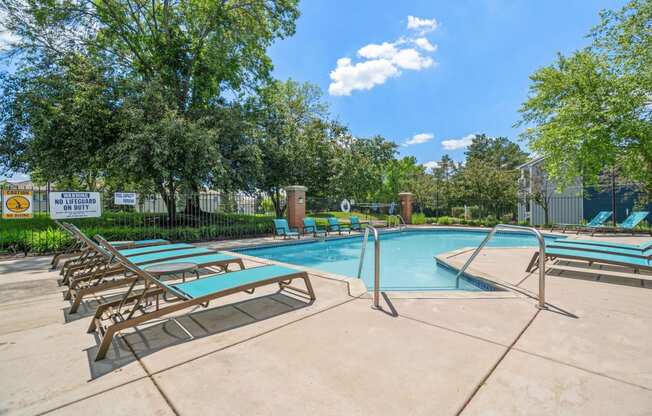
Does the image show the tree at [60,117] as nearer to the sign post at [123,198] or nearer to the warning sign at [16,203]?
the sign post at [123,198]

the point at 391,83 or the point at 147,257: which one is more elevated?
the point at 391,83

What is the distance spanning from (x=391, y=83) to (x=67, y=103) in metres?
16.3

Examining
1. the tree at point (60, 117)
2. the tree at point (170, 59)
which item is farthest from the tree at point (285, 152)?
the tree at point (60, 117)

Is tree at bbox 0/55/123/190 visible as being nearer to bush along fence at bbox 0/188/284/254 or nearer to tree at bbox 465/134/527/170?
bush along fence at bbox 0/188/284/254

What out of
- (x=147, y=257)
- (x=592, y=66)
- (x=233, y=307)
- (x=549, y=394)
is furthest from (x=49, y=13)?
(x=592, y=66)

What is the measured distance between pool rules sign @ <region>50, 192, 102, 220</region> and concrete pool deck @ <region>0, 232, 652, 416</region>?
454 cm

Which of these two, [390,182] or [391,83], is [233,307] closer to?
[391,83]

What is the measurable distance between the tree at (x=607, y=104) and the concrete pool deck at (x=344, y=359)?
1036cm

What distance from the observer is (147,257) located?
4309mm

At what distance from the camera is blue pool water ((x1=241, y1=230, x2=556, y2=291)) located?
6.55m

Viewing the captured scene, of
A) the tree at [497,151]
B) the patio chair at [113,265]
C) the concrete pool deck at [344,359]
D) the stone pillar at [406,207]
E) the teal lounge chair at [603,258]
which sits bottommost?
the concrete pool deck at [344,359]

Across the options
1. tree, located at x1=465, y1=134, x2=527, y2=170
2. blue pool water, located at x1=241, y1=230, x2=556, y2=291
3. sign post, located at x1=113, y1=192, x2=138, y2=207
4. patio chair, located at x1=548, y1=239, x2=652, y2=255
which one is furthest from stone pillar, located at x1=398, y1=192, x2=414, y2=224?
tree, located at x1=465, y1=134, x2=527, y2=170

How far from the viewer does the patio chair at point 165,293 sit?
2.48 meters

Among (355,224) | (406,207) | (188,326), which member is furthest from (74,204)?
(406,207)
